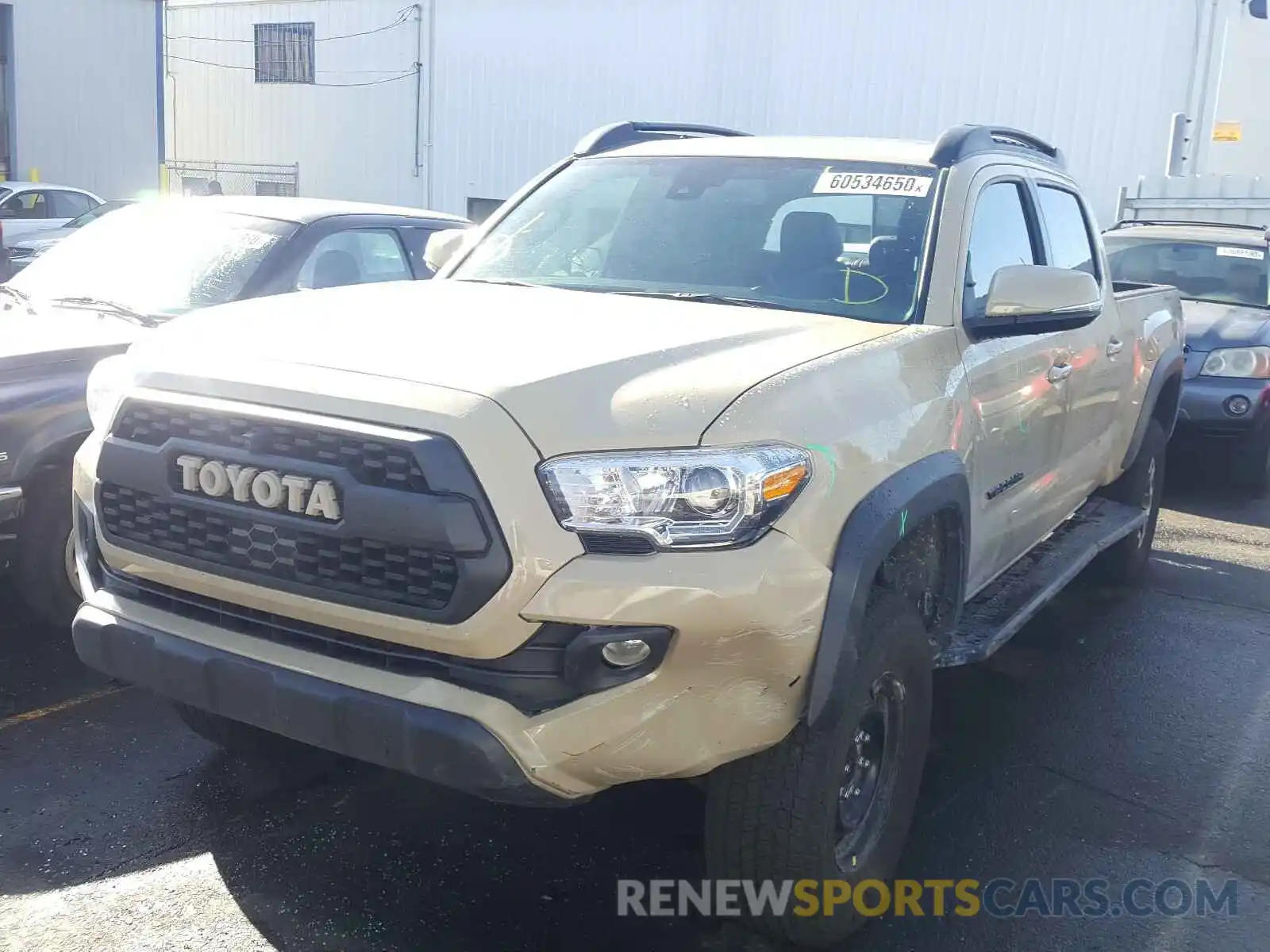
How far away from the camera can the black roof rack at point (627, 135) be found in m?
4.55

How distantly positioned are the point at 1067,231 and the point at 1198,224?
5.87m

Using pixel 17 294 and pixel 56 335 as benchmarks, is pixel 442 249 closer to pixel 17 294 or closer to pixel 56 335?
pixel 56 335

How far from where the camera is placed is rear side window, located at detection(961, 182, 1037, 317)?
146 inches

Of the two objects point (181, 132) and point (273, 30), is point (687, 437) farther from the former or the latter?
point (181, 132)

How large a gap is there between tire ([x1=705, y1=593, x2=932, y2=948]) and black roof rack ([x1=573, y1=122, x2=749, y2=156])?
85.0 inches

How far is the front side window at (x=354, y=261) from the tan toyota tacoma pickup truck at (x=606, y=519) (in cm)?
180

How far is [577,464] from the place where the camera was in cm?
249

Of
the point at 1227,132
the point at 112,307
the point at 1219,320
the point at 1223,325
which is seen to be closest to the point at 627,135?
the point at 112,307

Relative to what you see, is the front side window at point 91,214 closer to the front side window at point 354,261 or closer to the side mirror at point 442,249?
the front side window at point 354,261

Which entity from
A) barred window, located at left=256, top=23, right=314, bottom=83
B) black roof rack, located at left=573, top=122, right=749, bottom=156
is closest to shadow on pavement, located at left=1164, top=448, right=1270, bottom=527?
black roof rack, located at left=573, top=122, right=749, bottom=156

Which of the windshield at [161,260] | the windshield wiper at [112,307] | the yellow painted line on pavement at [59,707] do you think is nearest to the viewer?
the yellow painted line on pavement at [59,707]

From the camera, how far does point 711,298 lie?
356 cm

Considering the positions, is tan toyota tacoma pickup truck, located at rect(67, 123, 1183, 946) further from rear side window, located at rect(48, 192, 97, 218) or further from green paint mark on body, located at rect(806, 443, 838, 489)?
rear side window, located at rect(48, 192, 97, 218)

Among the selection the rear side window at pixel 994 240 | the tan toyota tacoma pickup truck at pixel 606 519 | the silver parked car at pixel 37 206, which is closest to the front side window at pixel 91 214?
the silver parked car at pixel 37 206
